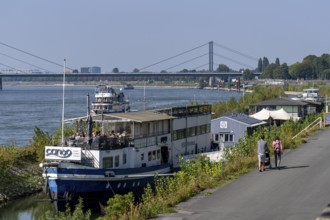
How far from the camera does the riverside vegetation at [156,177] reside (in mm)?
11562

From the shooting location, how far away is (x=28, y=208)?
917 inches

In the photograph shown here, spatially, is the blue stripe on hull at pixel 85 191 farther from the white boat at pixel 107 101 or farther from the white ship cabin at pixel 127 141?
the white boat at pixel 107 101

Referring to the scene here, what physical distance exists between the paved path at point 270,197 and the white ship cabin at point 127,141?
24.0 feet

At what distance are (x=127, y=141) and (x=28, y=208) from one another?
4.29m

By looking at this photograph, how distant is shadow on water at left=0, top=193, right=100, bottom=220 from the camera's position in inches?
868

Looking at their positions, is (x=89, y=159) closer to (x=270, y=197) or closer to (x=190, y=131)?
(x=190, y=131)

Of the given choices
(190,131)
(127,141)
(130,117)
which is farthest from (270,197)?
(190,131)

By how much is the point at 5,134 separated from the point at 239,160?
3103 centimetres

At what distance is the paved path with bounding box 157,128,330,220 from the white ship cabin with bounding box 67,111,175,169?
7.31 meters

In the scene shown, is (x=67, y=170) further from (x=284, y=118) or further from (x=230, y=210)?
(x=284, y=118)

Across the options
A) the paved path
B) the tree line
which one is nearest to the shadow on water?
the paved path

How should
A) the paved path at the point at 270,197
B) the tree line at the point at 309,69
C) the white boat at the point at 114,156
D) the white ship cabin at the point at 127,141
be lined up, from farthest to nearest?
1. the tree line at the point at 309,69
2. the white ship cabin at the point at 127,141
3. the white boat at the point at 114,156
4. the paved path at the point at 270,197

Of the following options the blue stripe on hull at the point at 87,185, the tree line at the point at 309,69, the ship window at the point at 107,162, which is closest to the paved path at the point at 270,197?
the blue stripe on hull at the point at 87,185

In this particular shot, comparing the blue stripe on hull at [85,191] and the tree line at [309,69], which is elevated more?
the tree line at [309,69]
